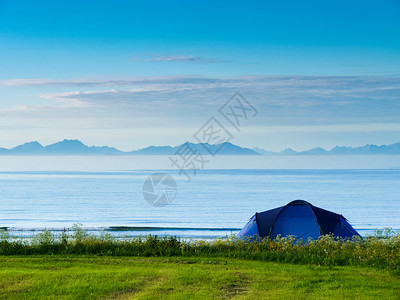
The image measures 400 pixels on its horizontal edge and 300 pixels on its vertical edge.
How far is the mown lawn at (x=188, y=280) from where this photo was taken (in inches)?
387

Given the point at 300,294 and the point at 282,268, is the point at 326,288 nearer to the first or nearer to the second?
the point at 300,294

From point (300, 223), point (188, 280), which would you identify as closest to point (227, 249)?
point (188, 280)

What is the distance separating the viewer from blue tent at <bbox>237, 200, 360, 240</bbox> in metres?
19.0

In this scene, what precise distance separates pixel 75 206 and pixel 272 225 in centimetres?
3495

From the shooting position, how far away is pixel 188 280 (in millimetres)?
10820

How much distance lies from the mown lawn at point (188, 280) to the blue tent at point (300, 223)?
21.0ft

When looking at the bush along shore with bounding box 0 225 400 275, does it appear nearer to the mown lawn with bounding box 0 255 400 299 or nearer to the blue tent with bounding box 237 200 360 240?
the mown lawn with bounding box 0 255 400 299

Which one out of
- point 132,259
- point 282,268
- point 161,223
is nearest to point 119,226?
point 161,223

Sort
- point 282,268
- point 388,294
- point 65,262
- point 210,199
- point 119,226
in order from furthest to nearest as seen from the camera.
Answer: point 210,199 → point 119,226 → point 65,262 → point 282,268 → point 388,294

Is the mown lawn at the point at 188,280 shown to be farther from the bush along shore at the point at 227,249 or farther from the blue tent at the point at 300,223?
the blue tent at the point at 300,223

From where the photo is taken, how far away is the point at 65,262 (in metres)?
12.9

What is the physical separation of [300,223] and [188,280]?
373 inches

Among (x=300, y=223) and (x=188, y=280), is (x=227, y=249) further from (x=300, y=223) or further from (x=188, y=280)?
(x=300, y=223)

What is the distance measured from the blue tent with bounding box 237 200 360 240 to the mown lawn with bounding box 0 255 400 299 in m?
6.39
